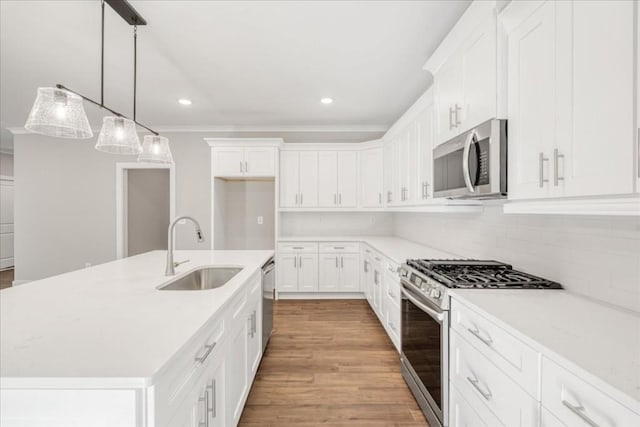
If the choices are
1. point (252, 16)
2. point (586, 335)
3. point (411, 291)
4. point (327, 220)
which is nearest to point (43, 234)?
point (327, 220)

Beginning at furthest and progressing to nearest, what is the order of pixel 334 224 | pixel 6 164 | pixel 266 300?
pixel 6 164 < pixel 334 224 < pixel 266 300

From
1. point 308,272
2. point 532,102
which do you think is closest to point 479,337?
point 532,102

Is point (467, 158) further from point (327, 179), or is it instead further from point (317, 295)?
point (317, 295)

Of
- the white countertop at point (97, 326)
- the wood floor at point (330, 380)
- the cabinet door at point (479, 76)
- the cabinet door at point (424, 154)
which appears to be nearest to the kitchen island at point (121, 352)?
the white countertop at point (97, 326)

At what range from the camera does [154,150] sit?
2.72 m

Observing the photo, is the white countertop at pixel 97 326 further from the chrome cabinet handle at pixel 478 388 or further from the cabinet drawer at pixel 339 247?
the cabinet drawer at pixel 339 247

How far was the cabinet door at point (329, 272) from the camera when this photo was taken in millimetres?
4527

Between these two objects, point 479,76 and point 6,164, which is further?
point 6,164

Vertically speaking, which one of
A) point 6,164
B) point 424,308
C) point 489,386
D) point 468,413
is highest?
point 6,164

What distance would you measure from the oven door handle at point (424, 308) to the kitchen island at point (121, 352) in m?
1.11

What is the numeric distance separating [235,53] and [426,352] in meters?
2.77

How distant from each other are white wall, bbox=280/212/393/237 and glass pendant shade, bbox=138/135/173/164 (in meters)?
2.48

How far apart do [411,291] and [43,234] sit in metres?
6.15

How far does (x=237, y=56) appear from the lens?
9.03ft
